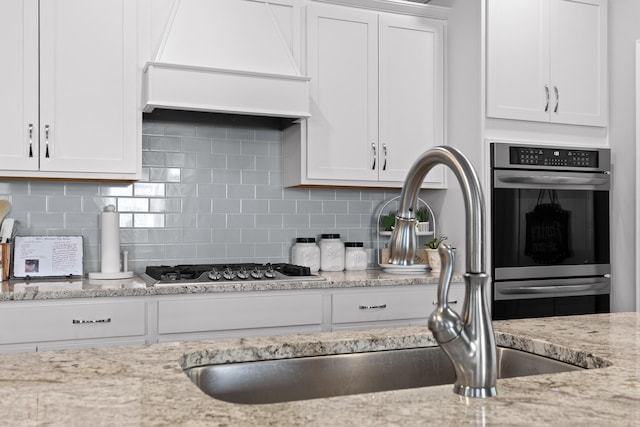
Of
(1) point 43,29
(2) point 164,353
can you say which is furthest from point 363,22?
(2) point 164,353

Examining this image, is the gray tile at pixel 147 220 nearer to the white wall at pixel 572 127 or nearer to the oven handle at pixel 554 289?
the white wall at pixel 572 127

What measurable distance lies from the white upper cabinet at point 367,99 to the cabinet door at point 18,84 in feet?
4.50

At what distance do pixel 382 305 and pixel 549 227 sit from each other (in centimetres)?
116

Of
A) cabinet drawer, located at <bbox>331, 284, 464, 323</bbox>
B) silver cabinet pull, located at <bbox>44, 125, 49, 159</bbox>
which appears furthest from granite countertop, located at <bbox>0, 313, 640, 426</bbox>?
silver cabinet pull, located at <bbox>44, 125, 49, 159</bbox>

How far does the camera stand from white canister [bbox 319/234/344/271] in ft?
12.2

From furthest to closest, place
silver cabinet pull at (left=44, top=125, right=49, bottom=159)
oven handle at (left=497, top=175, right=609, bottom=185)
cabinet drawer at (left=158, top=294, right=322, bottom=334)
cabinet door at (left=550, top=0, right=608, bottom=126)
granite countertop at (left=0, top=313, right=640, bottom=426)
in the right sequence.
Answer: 1. cabinet door at (left=550, top=0, right=608, bottom=126)
2. oven handle at (left=497, top=175, right=609, bottom=185)
3. silver cabinet pull at (left=44, top=125, right=49, bottom=159)
4. cabinet drawer at (left=158, top=294, right=322, bottom=334)
5. granite countertop at (left=0, top=313, right=640, bottom=426)

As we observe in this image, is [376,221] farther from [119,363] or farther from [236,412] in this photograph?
[236,412]

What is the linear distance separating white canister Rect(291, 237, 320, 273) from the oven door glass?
1.01 m

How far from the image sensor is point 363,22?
3646 millimetres

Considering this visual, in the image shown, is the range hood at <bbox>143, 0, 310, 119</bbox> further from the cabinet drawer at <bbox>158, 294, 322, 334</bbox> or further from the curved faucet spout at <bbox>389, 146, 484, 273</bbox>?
the curved faucet spout at <bbox>389, 146, 484, 273</bbox>

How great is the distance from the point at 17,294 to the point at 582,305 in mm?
3056

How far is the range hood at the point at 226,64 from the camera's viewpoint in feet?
10.2

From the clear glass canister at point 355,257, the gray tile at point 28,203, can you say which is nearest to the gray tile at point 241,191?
the clear glass canister at point 355,257

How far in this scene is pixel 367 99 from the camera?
366 centimetres
